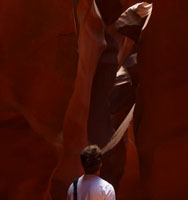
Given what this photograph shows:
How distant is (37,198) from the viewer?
488 centimetres

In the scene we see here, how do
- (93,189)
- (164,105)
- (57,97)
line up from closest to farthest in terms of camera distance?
1. (93,189)
2. (164,105)
3. (57,97)

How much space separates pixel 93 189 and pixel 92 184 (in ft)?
0.09

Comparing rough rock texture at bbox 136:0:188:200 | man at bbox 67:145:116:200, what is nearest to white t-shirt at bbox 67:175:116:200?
man at bbox 67:145:116:200

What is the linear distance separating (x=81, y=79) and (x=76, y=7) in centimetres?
107

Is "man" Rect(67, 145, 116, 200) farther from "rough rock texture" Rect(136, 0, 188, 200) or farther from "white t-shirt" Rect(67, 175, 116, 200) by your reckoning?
"rough rock texture" Rect(136, 0, 188, 200)

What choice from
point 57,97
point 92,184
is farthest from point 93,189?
point 57,97

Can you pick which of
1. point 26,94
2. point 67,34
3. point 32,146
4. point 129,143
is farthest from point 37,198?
point 67,34

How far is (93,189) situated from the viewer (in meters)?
2.16

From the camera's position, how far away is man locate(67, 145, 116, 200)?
84.4 inches

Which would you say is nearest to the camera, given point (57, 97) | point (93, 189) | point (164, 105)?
point (93, 189)

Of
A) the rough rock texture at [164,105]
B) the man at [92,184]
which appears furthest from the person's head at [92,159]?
A: the rough rock texture at [164,105]

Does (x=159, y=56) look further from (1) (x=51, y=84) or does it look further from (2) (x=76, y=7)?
(2) (x=76, y=7)

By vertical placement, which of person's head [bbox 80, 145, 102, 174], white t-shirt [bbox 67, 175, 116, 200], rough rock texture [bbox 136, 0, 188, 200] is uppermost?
person's head [bbox 80, 145, 102, 174]

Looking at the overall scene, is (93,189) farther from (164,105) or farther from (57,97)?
(57,97)
